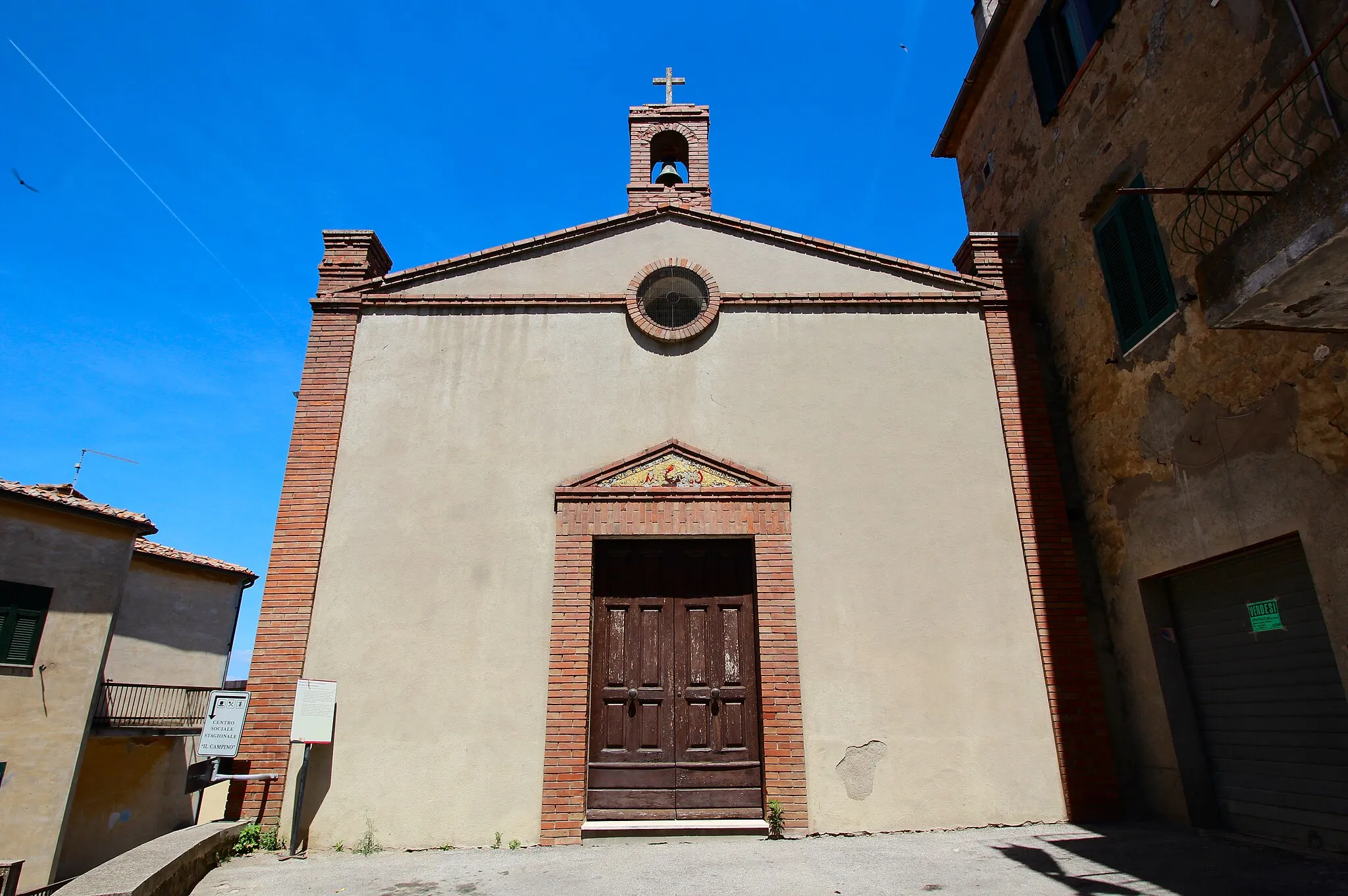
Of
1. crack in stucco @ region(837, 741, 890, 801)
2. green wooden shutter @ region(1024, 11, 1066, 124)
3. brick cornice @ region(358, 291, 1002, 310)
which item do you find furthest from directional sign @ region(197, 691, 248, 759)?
green wooden shutter @ region(1024, 11, 1066, 124)

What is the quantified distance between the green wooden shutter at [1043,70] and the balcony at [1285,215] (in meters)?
3.07

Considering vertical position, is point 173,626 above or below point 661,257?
below

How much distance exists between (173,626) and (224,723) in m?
16.5

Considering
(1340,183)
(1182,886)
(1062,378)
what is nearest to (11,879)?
(1182,886)

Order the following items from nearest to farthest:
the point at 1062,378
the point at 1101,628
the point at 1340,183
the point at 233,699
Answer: the point at 1340,183 → the point at 233,699 → the point at 1101,628 → the point at 1062,378

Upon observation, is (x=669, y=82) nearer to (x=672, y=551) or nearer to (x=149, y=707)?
(x=672, y=551)

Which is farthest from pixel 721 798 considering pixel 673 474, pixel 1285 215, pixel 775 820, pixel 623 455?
pixel 1285 215

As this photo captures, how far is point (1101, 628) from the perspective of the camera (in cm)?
743

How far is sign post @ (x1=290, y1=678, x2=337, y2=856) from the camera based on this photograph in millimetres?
6566

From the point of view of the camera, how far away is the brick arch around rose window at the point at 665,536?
22.1 feet

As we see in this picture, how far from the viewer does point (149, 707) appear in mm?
19047

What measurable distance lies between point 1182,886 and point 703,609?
13.8ft

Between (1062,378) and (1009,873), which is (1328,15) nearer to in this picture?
(1062,378)

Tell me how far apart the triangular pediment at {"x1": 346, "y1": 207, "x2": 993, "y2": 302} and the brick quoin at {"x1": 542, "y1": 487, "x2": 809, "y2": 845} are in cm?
255
